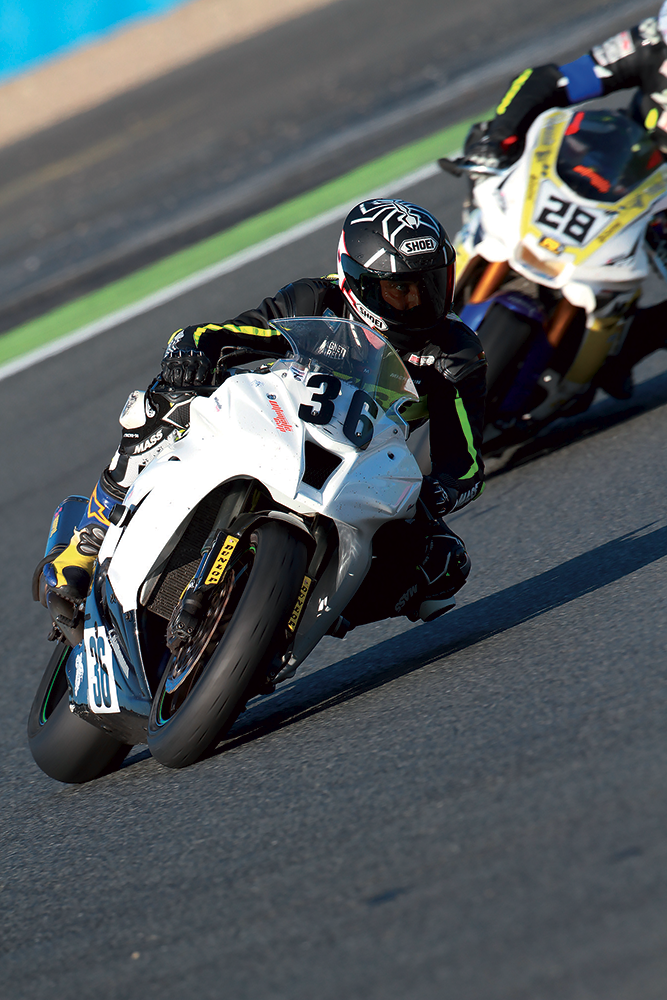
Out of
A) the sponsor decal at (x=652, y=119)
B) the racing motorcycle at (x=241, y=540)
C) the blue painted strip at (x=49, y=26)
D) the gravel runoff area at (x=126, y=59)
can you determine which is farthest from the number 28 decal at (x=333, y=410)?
the blue painted strip at (x=49, y=26)

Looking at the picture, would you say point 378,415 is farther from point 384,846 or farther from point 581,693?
point 384,846

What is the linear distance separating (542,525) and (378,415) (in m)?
1.85

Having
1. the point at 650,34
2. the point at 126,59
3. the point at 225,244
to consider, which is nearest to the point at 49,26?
the point at 126,59

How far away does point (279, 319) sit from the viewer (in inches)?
160

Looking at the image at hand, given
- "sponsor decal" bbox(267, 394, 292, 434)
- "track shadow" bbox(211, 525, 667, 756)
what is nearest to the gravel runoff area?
"track shadow" bbox(211, 525, 667, 756)

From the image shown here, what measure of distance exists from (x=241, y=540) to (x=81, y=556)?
33.3 inches

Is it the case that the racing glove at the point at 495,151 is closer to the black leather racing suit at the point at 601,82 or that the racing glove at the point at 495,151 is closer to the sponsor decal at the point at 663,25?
the black leather racing suit at the point at 601,82

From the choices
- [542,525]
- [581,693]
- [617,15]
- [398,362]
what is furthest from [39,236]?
[581,693]

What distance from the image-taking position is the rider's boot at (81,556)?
162 inches

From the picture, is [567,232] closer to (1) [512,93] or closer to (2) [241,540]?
(1) [512,93]

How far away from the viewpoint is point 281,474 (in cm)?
350

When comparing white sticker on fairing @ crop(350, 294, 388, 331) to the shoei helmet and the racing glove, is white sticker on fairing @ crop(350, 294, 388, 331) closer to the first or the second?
the shoei helmet

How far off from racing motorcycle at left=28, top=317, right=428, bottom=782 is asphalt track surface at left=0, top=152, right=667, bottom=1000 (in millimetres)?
276

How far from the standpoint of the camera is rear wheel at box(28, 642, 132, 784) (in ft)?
13.6
